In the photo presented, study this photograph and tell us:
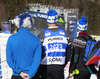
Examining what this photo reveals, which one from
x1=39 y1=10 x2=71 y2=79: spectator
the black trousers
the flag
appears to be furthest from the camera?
the black trousers

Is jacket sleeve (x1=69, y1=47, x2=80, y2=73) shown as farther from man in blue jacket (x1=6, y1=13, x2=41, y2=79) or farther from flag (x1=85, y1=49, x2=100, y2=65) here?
man in blue jacket (x1=6, y1=13, x2=41, y2=79)

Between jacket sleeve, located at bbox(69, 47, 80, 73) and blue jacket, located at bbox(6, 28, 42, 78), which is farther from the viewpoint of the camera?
jacket sleeve, located at bbox(69, 47, 80, 73)

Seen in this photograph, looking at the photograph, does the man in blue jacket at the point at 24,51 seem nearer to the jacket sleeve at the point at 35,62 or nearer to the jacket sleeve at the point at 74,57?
the jacket sleeve at the point at 35,62

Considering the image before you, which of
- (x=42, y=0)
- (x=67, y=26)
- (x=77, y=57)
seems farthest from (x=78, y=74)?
(x=42, y=0)

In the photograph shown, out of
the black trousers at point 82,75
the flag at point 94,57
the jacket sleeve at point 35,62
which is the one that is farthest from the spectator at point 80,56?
the jacket sleeve at point 35,62

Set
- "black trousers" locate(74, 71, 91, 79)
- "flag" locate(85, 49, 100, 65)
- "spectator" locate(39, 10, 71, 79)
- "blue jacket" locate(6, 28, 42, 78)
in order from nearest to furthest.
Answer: "blue jacket" locate(6, 28, 42, 78)
"spectator" locate(39, 10, 71, 79)
"flag" locate(85, 49, 100, 65)
"black trousers" locate(74, 71, 91, 79)

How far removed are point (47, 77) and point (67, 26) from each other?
532 cm

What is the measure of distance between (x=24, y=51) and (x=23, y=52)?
0.7 inches

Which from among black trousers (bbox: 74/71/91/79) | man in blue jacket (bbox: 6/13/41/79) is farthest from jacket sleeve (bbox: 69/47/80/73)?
man in blue jacket (bbox: 6/13/41/79)

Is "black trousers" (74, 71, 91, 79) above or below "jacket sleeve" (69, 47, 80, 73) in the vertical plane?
below

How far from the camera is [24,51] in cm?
203

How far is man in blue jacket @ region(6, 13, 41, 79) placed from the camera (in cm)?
202

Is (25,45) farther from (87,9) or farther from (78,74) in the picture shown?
(87,9)

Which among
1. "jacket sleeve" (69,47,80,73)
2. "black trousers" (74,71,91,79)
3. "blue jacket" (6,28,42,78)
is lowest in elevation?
"black trousers" (74,71,91,79)
